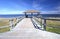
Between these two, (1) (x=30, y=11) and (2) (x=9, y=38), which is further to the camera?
(1) (x=30, y=11)

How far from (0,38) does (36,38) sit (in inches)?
63.4

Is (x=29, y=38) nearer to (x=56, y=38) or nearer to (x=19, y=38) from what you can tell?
(x=19, y=38)

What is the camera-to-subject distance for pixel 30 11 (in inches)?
1201

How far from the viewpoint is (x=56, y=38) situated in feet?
17.9

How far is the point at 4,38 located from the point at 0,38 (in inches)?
7.1

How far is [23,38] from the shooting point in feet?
18.4

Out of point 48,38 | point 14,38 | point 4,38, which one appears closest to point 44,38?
point 48,38

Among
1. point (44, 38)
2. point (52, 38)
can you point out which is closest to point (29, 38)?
point (44, 38)

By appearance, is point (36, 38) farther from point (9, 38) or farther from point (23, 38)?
point (9, 38)

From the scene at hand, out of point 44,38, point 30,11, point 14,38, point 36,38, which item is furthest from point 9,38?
point 30,11

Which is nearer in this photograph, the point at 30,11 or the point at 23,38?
the point at 23,38

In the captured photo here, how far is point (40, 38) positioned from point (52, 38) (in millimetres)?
525

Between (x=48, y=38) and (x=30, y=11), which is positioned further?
(x=30, y=11)

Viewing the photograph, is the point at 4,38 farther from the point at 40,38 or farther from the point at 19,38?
the point at 40,38
